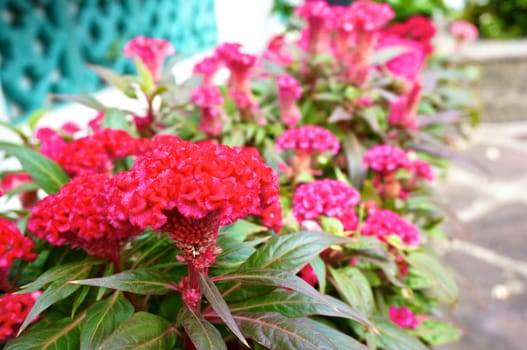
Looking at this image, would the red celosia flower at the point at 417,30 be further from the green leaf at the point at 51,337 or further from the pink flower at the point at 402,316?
the green leaf at the point at 51,337

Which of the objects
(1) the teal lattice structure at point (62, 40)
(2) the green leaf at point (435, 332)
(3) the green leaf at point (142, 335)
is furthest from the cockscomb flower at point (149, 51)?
(1) the teal lattice structure at point (62, 40)

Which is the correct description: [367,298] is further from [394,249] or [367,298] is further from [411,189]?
[411,189]

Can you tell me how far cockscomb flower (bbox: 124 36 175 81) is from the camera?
1419 mm

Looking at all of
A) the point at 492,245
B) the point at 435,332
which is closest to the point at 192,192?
the point at 435,332

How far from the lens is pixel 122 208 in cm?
64

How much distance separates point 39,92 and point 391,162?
2007mm

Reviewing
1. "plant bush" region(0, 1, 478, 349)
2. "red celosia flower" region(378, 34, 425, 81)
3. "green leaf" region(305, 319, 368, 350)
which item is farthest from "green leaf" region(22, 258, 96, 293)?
"red celosia flower" region(378, 34, 425, 81)

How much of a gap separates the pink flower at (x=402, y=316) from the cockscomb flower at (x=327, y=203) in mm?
261

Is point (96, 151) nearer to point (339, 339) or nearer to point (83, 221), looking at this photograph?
point (83, 221)

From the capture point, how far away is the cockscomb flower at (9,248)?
0.80m

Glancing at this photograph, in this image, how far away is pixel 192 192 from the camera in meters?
0.61

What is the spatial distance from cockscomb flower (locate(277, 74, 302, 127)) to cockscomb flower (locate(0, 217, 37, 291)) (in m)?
0.88

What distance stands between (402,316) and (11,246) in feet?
2.94

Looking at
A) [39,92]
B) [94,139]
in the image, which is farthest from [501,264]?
[39,92]
